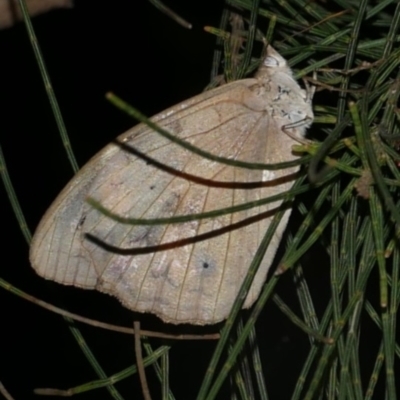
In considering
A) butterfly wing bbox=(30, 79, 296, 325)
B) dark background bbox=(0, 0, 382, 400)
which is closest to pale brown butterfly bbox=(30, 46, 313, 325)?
butterfly wing bbox=(30, 79, 296, 325)

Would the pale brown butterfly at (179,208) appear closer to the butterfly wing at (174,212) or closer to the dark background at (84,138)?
the butterfly wing at (174,212)

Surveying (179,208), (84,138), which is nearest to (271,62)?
(179,208)

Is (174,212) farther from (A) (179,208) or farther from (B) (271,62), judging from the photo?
(B) (271,62)

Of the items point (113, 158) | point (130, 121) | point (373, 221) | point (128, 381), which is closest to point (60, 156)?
point (130, 121)

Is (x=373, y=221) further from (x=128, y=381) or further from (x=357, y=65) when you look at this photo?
(x=128, y=381)

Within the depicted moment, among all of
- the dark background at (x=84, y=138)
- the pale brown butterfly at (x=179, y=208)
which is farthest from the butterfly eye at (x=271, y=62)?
the dark background at (x=84, y=138)

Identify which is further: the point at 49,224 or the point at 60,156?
the point at 60,156
